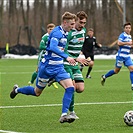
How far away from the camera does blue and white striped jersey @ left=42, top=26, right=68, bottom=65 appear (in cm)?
1016

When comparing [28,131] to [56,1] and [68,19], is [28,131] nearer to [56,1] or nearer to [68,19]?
[68,19]

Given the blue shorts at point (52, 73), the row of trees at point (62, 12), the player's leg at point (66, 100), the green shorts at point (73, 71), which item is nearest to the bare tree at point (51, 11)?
the row of trees at point (62, 12)

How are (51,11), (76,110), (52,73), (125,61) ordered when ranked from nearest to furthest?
(52,73)
(76,110)
(125,61)
(51,11)

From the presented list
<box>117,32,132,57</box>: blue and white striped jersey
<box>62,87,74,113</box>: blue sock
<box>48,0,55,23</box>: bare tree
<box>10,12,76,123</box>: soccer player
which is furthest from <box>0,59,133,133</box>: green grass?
<box>48,0,55,23</box>: bare tree

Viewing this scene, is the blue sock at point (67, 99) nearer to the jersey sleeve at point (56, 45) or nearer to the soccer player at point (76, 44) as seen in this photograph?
the jersey sleeve at point (56, 45)

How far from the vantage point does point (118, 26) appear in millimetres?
61844

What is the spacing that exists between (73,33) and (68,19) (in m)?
0.82

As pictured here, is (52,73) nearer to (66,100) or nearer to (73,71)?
(66,100)

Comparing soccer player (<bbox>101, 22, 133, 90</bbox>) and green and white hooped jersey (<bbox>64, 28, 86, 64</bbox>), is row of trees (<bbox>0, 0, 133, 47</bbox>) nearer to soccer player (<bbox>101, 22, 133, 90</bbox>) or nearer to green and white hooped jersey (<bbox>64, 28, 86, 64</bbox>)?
soccer player (<bbox>101, 22, 133, 90</bbox>)

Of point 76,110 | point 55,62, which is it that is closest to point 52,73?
point 55,62

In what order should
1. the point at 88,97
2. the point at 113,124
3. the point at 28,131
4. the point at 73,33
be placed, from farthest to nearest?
the point at 88,97
the point at 73,33
the point at 113,124
the point at 28,131

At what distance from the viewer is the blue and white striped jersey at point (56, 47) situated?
10.2 metres

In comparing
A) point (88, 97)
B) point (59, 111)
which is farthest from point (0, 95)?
point (59, 111)

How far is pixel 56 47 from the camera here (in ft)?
33.3
